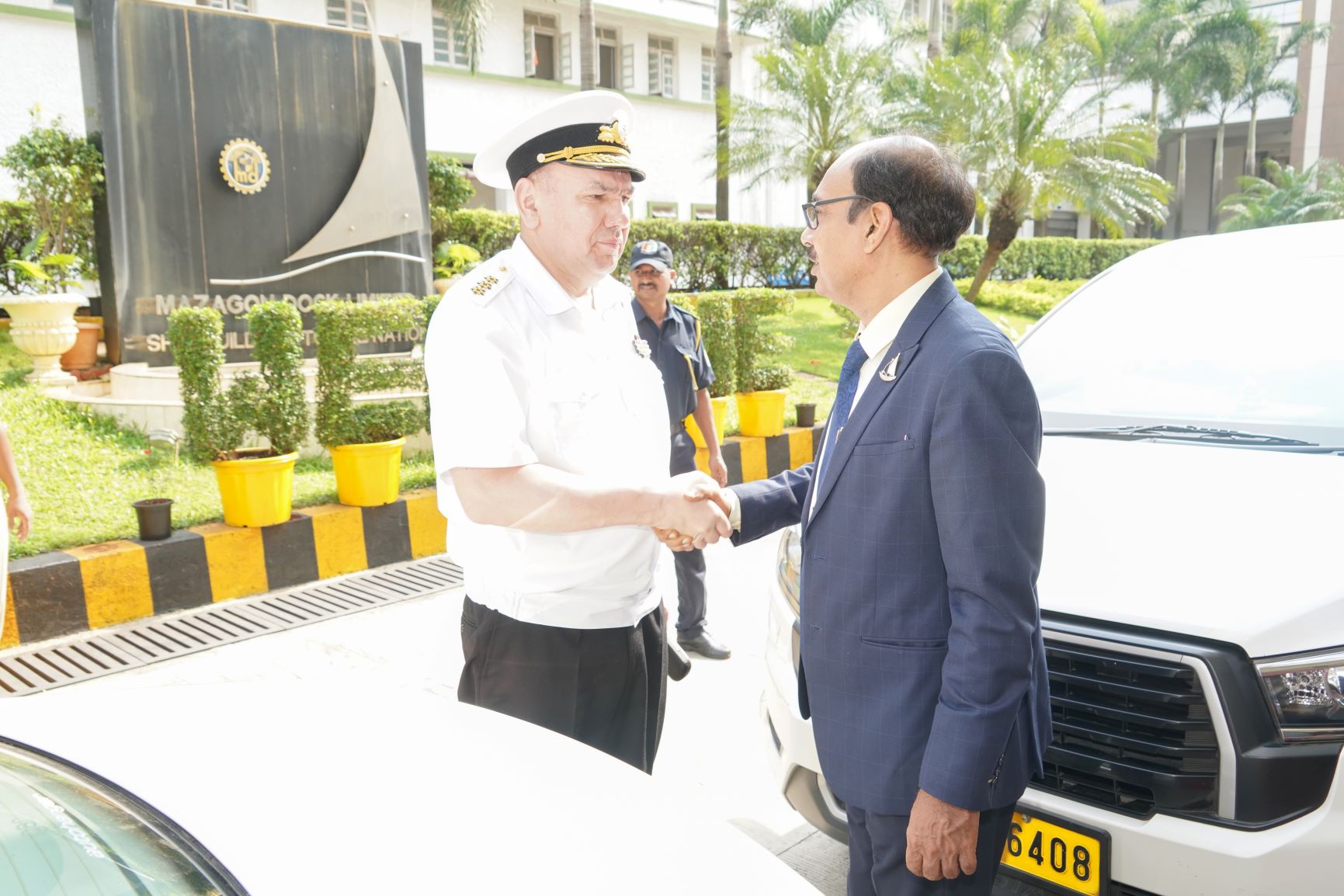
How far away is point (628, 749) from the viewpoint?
90.1 inches

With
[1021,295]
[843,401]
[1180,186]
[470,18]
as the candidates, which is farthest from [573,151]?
[1180,186]

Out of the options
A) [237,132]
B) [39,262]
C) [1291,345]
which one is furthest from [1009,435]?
[39,262]

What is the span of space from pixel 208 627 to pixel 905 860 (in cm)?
392

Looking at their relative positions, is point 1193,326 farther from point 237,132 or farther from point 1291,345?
point 237,132

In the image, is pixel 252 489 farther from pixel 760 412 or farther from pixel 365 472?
pixel 760 412

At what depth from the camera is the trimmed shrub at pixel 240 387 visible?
5559 mm

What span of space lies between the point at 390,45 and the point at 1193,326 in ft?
26.0

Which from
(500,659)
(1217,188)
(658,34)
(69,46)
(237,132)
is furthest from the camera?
(1217,188)

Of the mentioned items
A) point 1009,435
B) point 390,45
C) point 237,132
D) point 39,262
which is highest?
point 390,45

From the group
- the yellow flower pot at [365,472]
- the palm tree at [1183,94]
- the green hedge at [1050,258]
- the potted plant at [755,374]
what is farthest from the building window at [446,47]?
the palm tree at [1183,94]

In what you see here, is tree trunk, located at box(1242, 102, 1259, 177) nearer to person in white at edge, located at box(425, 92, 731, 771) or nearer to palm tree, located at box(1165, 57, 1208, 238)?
palm tree, located at box(1165, 57, 1208, 238)

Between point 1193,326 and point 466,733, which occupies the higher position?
point 1193,326

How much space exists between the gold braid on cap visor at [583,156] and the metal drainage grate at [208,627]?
9.60ft

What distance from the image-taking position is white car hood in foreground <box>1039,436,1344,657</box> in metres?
1.94
